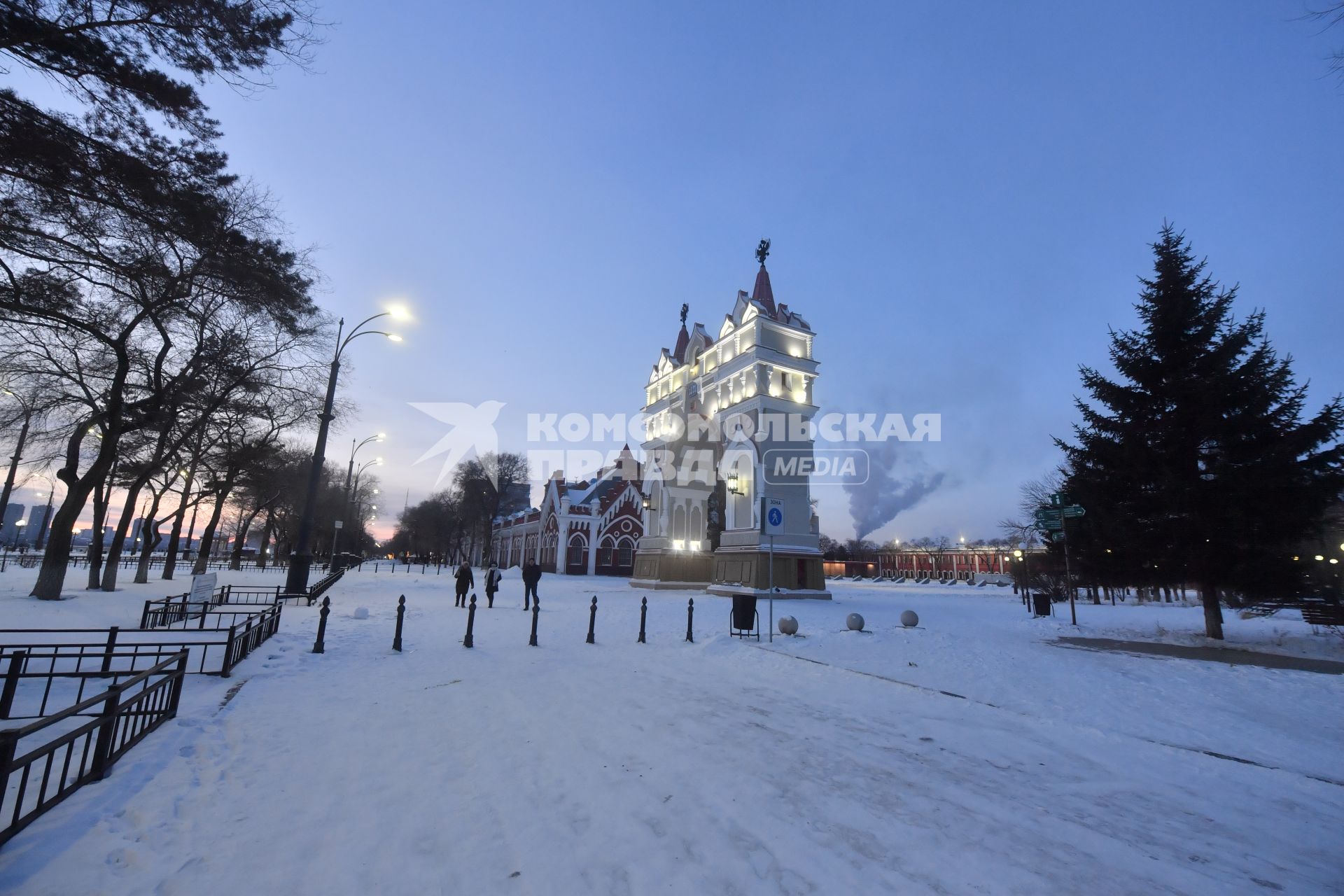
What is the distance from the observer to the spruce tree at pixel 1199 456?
45.9 ft

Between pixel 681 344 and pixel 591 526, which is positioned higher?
pixel 681 344

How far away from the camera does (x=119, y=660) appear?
32.7 feet

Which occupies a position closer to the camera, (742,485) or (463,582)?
(463,582)

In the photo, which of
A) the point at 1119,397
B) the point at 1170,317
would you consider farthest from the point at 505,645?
the point at 1170,317

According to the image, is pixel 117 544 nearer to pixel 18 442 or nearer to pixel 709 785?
pixel 18 442

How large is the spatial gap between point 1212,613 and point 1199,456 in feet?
13.4

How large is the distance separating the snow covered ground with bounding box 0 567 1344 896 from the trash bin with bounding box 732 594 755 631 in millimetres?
3942

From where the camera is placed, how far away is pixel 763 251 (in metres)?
40.3

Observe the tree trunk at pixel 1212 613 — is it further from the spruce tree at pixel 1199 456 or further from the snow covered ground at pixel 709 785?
the snow covered ground at pixel 709 785

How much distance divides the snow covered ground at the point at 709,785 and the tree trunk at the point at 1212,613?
5.35 meters

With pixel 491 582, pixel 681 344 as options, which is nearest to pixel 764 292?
pixel 681 344

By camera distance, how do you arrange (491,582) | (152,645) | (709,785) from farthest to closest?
(491,582) → (152,645) → (709,785)

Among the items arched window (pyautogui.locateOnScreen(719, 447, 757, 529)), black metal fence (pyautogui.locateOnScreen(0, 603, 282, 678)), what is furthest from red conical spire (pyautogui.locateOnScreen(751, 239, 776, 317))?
black metal fence (pyautogui.locateOnScreen(0, 603, 282, 678))

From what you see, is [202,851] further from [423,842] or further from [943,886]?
[943,886]
